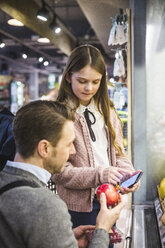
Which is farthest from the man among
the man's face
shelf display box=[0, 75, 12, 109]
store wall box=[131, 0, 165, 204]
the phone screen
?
shelf display box=[0, 75, 12, 109]

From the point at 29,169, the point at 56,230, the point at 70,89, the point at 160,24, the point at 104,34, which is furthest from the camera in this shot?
the point at 104,34

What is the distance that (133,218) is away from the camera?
3.65m

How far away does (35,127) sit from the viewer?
1273 mm

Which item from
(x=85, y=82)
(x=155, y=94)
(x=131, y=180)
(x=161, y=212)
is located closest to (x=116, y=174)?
(x=131, y=180)

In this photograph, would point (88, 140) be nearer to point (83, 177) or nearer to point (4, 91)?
point (83, 177)

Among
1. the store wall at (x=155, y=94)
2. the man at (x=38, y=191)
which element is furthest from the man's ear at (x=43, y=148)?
the store wall at (x=155, y=94)

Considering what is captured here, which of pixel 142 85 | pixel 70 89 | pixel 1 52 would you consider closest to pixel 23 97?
pixel 1 52

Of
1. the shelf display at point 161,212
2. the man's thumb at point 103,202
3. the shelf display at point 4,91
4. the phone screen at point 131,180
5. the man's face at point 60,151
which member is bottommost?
the shelf display at point 161,212

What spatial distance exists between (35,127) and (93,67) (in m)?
0.77

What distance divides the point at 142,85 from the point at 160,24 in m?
0.87

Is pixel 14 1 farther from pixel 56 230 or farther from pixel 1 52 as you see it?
pixel 1 52

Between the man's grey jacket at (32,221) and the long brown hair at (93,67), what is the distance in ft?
3.06

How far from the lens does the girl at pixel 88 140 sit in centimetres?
177

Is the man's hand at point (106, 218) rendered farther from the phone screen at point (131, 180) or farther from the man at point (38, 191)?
the phone screen at point (131, 180)
